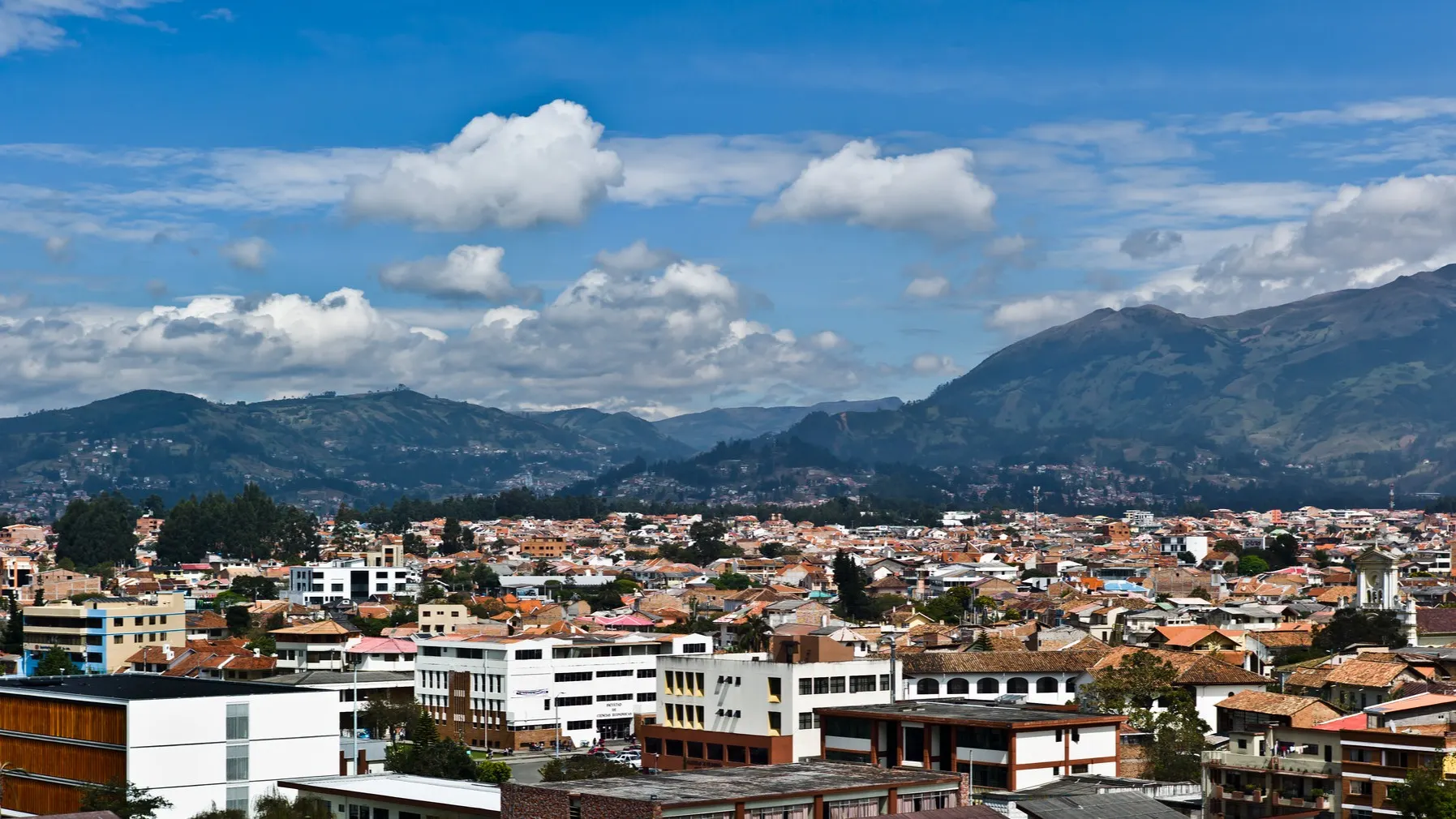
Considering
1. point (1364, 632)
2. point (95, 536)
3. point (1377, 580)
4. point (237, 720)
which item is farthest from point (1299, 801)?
point (95, 536)

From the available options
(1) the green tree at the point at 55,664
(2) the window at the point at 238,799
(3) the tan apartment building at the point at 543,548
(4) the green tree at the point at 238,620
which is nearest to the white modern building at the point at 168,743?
(2) the window at the point at 238,799

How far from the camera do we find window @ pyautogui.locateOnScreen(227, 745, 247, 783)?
41781 mm

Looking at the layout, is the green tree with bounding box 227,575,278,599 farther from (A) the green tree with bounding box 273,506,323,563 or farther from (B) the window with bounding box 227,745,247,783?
(B) the window with bounding box 227,745,247,783

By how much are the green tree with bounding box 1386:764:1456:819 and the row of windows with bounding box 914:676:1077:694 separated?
17.9 metres

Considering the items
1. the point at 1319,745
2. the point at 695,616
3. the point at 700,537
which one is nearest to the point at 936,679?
the point at 1319,745

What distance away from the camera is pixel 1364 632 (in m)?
74.9

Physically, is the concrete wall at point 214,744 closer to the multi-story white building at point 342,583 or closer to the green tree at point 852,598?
the green tree at point 852,598

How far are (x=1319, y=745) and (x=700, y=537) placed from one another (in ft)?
431

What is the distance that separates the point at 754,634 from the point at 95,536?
9466 cm

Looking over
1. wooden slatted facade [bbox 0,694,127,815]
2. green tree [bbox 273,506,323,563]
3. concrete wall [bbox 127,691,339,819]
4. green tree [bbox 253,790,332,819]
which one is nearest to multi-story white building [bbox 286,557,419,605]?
green tree [bbox 273,506,323,563]

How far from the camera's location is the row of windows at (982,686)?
56625mm

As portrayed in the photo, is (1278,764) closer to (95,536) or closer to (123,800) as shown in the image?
(123,800)

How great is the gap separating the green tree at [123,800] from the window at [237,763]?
1.78 m

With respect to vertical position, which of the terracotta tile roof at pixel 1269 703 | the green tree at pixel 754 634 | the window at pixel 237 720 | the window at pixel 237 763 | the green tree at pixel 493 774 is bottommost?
the green tree at pixel 493 774
